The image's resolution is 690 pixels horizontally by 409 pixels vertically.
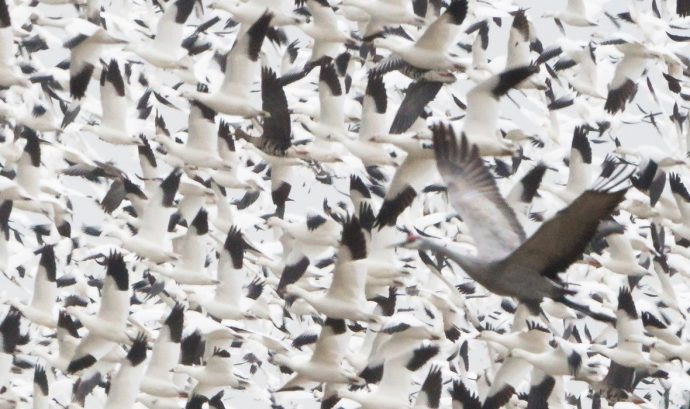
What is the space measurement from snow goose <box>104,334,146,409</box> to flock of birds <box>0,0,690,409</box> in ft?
0.06

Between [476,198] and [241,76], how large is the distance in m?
6.06

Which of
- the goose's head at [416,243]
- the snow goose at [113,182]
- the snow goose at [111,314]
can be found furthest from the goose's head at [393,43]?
→ the goose's head at [416,243]

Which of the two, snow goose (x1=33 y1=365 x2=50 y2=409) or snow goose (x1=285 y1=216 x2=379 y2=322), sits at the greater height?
snow goose (x1=285 y1=216 x2=379 y2=322)

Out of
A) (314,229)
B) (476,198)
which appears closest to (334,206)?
(314,229)

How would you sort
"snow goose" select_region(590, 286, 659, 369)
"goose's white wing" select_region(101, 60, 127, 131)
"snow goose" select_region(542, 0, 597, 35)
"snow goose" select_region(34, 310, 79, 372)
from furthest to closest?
"snow goose" select_region(542, 0, 597, 35)
"goose's white wing" select_region(101, 60, 127, 131)
"snow goose" select_region(34, 310, 79, 372)
"snow goose" select_region(590, 286, 659, 369)

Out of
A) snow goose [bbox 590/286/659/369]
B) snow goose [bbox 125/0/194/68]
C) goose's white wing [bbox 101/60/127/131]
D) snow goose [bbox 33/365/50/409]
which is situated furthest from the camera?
snow goose [bbox 33/365/50/409]

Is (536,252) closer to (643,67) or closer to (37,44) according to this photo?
(643,67)

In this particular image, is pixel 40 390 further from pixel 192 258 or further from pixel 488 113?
pixel 488 113

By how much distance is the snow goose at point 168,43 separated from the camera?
1866 cm

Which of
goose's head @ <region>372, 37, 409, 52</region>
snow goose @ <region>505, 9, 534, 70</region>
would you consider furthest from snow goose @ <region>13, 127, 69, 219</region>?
snow goose @ <region>505, 9, 534, 70</region>

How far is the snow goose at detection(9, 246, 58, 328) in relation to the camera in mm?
18719

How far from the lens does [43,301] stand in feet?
62.0

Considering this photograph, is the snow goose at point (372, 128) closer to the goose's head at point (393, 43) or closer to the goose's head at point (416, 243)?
the goose's head at point (393, 43)

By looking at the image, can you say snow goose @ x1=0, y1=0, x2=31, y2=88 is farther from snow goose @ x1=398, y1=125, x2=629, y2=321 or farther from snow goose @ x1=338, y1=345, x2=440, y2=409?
snow goose @ x1=398, y1=125, x2=629, y2=321
